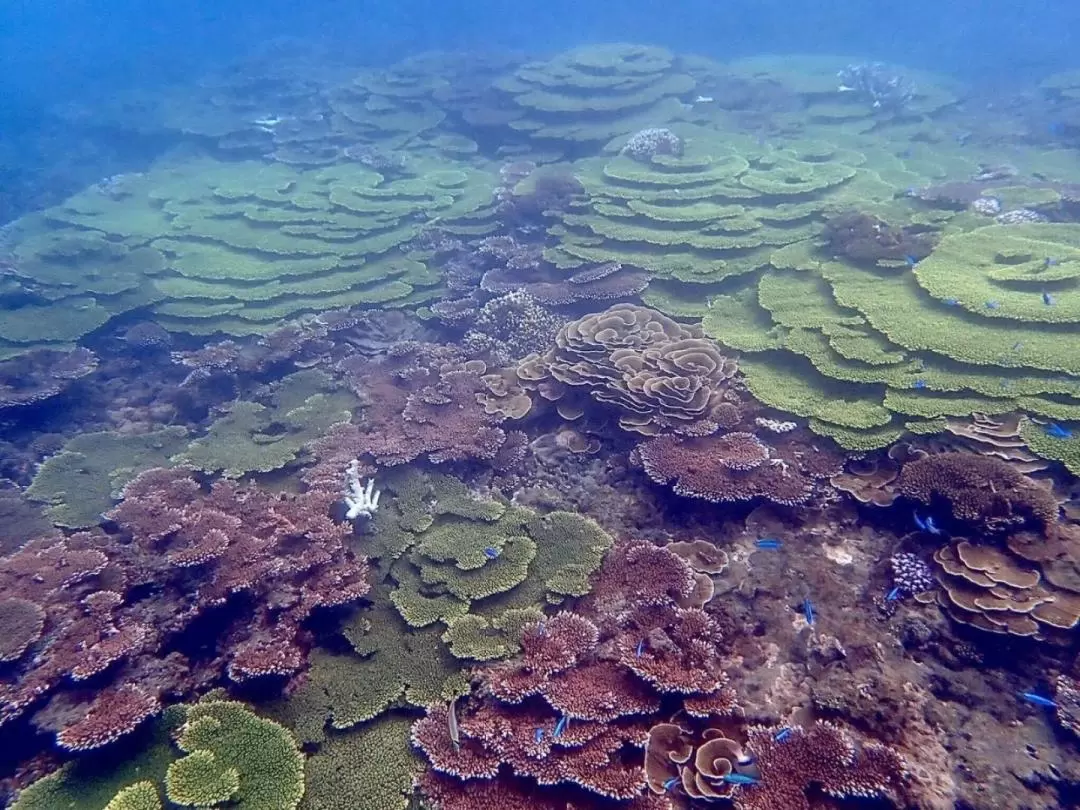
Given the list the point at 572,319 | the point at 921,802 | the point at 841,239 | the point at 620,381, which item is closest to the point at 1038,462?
the point at 921,802

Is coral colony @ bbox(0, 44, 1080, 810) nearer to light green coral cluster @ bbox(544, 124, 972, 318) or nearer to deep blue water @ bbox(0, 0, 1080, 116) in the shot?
light green coral cluster @ bbox(544, 124, 972, 318)

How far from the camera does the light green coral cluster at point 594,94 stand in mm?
18234

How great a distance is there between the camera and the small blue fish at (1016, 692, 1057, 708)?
12.8 feet

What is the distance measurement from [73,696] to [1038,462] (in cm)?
902

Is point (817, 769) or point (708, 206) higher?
point (708, 206)

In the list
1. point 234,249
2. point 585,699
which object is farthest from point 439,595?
point 234,249

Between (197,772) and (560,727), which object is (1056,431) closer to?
(560,727)

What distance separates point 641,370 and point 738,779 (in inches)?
189

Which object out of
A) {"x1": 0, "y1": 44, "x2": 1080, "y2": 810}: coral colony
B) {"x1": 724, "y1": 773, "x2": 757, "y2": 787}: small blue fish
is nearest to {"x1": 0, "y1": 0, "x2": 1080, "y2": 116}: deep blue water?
{"x1": 0, "y1": 44, "x2": 1080, "y2": 810}: coral colony

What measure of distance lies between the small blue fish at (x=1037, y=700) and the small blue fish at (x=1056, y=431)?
2.66 m

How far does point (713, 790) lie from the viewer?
384 centimetres

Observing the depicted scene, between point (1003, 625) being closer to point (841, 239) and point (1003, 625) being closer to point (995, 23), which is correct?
point (841, 239)

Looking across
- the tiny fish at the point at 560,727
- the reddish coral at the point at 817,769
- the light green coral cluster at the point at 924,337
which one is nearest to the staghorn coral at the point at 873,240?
the light green coral cluster at the point at 924,337

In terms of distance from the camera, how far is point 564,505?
6699mm
